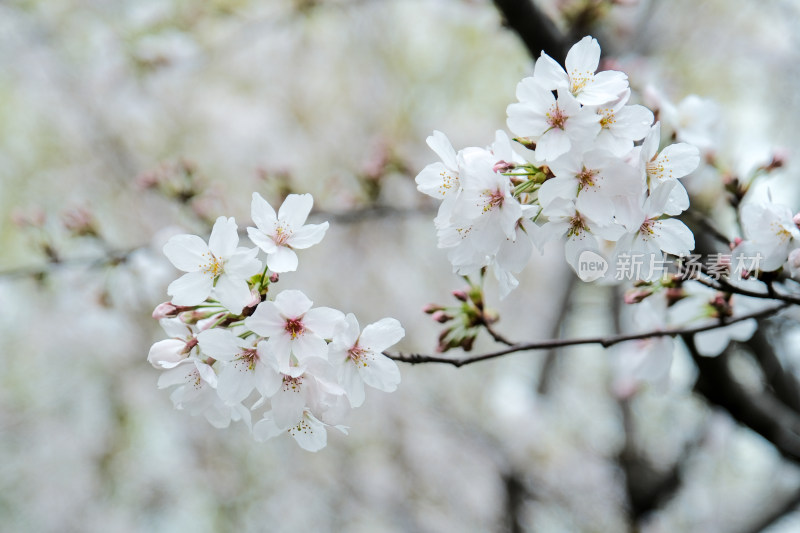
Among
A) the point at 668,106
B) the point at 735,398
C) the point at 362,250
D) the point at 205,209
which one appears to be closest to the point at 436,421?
the point at 362,250

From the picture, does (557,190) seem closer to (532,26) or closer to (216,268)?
(216,268)

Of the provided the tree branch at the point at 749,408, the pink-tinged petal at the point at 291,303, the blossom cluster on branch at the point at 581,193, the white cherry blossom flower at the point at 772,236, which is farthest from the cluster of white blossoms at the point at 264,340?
the tree branch at the point at 749,408

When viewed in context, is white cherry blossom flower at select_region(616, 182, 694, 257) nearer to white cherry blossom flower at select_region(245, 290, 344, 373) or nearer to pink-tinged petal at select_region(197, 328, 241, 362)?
white cherry blossom flower at select_region(245, 290, 344, 373)

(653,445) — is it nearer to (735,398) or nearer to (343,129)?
(735,398)

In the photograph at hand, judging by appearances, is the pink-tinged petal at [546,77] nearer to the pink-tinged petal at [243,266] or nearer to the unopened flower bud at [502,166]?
the unopened flower bud at [502,166]

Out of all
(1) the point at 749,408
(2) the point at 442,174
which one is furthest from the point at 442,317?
(1) the point at 749,408

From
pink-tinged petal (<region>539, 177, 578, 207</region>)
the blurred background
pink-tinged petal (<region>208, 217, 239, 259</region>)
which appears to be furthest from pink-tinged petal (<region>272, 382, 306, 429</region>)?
the blurred background
